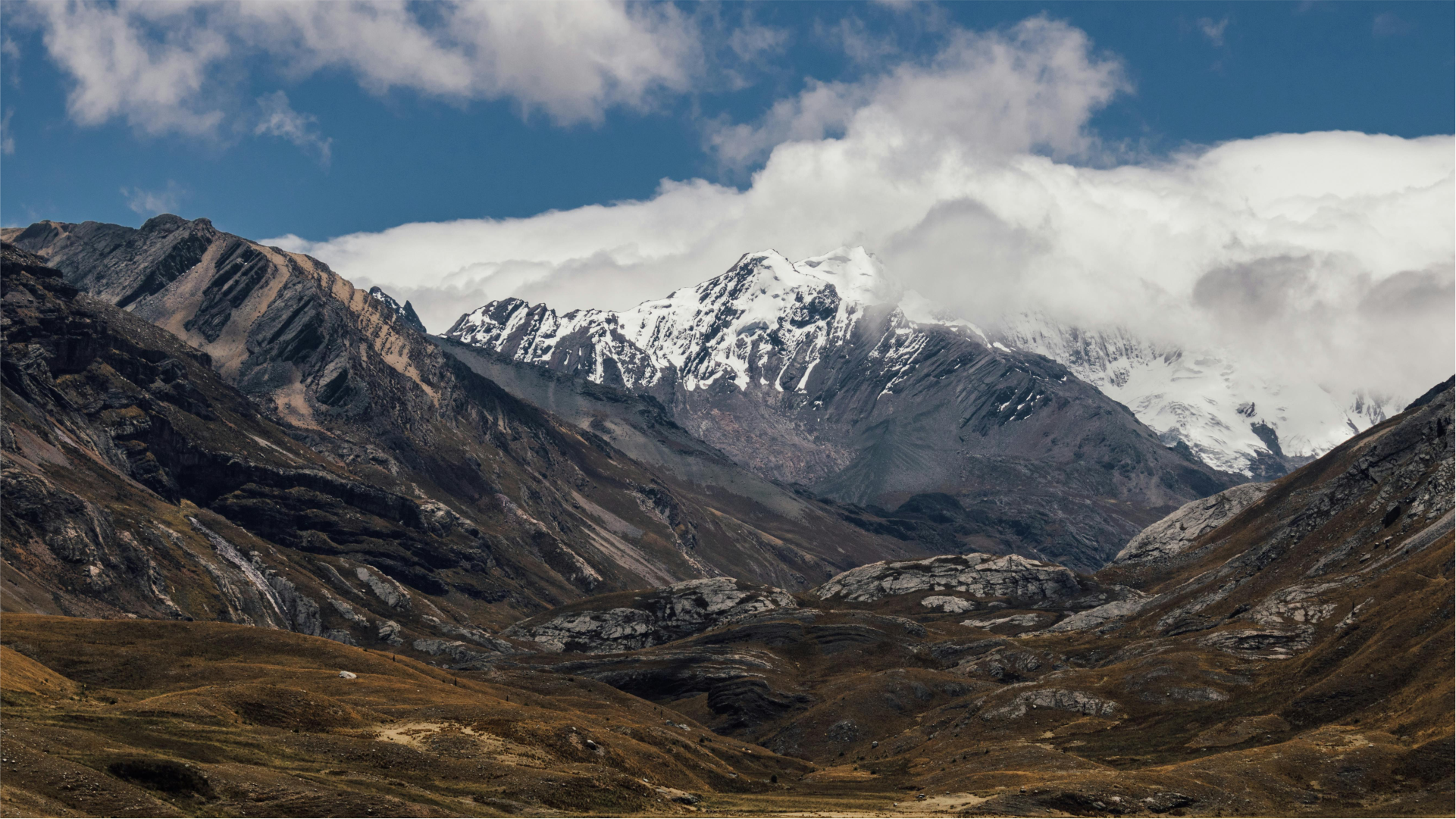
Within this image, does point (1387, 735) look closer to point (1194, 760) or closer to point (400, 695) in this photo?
point (1194, 760)

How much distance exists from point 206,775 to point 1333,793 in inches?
4005

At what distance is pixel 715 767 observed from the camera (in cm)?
14150

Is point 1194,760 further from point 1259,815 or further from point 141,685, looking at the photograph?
point 141,685

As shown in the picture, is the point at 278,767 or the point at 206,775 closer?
the point at 206,775

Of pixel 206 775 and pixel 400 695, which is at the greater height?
pixel 400 695

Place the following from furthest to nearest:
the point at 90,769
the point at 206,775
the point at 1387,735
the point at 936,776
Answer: the point at 936,776
the point at 1387,735
the point at 206,775
the point at 90,769

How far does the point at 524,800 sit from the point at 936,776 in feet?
245

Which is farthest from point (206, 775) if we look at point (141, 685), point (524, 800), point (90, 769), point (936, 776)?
point (936, 776)

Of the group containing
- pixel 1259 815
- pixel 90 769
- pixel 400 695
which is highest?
pixel 400 695

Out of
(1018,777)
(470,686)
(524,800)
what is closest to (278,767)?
(524,800)

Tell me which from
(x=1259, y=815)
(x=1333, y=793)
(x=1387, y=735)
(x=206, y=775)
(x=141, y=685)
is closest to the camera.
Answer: (x=206, y=775)

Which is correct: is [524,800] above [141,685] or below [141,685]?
below

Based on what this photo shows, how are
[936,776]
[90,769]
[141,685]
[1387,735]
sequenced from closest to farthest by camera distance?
[90,769] → [1387,735] → [141,685] → [936,776]

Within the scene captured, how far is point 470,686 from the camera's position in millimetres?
175125
